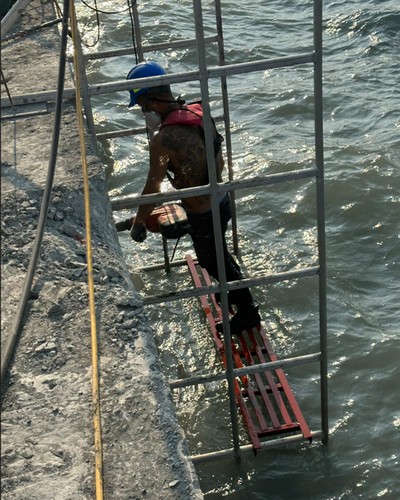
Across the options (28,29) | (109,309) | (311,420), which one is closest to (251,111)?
(28,29)

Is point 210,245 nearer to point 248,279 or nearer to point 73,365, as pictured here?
point 248,279

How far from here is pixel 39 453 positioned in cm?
385

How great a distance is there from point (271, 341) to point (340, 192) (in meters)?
3.23

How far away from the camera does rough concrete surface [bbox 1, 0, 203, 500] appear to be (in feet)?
12.4

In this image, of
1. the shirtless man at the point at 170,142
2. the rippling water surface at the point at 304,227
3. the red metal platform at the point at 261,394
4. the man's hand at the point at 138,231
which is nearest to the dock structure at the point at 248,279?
the red metal platform at the point at 261,394

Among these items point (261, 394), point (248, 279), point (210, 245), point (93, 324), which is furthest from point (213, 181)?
point (261, 394)

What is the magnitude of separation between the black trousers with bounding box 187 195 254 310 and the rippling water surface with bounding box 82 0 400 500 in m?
0.91

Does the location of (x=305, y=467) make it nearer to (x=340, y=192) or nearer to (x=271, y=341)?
(x=271, y=341)

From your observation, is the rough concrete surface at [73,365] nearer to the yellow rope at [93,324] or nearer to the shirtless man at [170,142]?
the yellow rope at [93,324]

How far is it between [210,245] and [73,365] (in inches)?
108

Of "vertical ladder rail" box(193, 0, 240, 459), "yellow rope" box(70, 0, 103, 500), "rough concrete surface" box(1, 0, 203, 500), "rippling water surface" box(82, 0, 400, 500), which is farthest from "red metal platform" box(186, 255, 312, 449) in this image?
"yellow rope" box(70, 0, 103, 500)

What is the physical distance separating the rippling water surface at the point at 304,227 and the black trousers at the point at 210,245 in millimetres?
907

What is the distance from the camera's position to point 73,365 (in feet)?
14.0

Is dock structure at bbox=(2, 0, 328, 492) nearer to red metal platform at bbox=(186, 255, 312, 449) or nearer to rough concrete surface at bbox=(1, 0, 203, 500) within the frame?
red metal platform at bbox=(186, 255, 312, 449)
